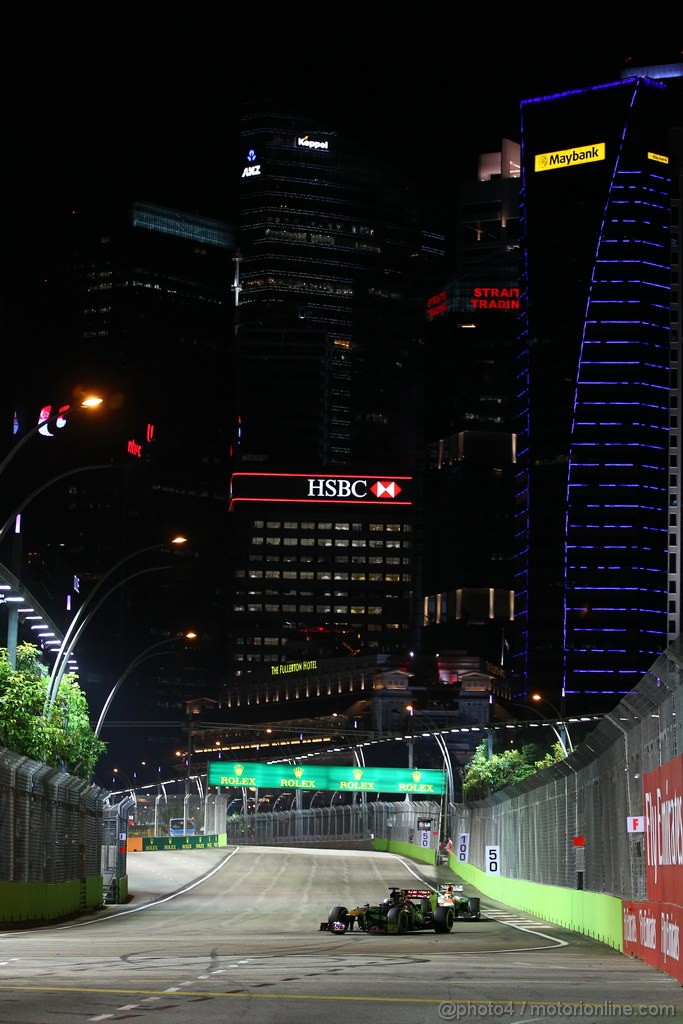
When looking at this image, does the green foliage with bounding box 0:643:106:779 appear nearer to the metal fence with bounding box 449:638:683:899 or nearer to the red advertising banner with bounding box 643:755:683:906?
the metal fence with bounding box 449:638:683:899

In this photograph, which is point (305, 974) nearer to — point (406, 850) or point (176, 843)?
point (406, 850)

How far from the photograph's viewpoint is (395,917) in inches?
1303

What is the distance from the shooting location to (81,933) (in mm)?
31781

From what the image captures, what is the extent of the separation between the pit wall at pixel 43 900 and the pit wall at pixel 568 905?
12.7 metres

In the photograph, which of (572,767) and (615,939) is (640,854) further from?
(572,767)

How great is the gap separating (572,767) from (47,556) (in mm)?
117097

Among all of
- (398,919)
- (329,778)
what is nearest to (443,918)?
(398,919)

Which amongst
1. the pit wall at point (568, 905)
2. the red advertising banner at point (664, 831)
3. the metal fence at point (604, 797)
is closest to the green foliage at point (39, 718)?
the metal fence at point (604, 797)

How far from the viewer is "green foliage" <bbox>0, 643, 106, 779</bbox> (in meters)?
40.3

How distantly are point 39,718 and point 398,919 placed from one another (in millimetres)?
13740

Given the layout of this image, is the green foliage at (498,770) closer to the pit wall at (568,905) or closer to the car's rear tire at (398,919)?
the pit wall at (568,905)

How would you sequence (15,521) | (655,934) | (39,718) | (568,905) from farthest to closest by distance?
1. (15,521)
2. (39,718)
3. (568,905)
4. (655,934)

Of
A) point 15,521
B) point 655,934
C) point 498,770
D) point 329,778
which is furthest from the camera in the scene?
point 329,778

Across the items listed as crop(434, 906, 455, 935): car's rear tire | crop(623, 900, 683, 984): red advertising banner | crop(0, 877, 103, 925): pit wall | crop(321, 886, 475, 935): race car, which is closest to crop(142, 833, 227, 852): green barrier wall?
crop(0, 877, 103, 925): pit wall
